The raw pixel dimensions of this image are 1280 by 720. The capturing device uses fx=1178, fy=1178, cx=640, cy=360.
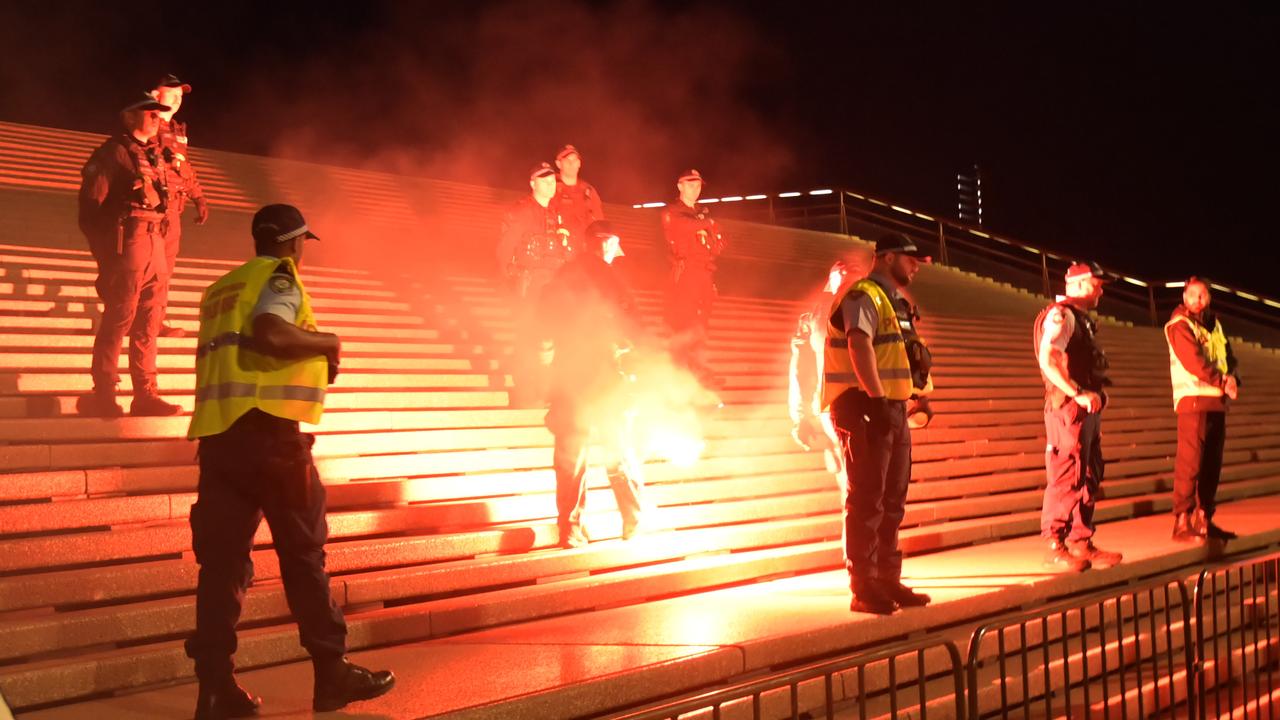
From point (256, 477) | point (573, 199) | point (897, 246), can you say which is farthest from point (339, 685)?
point (573, 199)

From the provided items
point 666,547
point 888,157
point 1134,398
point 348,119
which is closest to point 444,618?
point 666,547

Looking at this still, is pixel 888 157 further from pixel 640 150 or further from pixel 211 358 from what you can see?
pixel 211 358

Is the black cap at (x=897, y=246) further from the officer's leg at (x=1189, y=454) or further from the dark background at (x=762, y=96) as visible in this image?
the dark background at (x=762, y=96)

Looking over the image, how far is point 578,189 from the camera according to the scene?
9.42 m

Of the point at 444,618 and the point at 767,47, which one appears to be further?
the point at 767,47

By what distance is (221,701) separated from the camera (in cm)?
397

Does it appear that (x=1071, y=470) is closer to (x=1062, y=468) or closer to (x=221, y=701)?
(x=1062, y=468)

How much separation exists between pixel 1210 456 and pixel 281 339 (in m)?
6.84

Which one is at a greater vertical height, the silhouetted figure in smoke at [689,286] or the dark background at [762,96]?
the dark background at [762,96]

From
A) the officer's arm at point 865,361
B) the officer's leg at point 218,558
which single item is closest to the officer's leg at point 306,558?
the officer's leg at point 218,558

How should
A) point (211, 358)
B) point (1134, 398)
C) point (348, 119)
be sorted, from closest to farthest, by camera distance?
point (211, 358) < point (1134, 398) < point (348, 119)

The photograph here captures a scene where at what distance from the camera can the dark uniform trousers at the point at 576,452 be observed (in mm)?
6750

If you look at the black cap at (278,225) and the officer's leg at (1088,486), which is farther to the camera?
the officer's leg at (1088,486)

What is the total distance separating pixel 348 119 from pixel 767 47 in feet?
28.9
